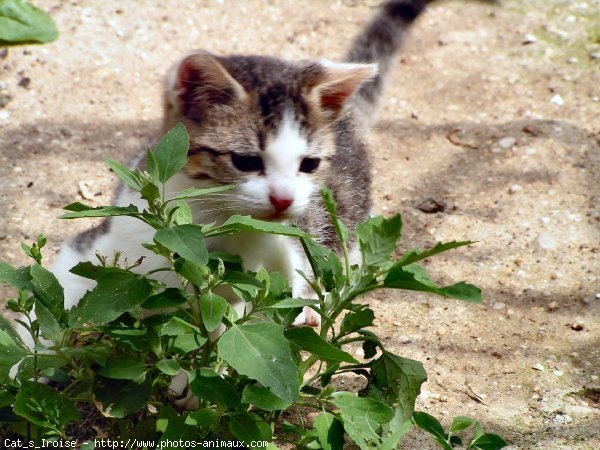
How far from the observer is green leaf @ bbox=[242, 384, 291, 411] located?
193cm

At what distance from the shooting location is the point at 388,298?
317 centimetres

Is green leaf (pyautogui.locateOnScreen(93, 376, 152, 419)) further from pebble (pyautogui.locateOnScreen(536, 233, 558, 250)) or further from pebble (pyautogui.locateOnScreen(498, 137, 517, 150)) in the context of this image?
pebble (pyautogui.locateOnScreen(498, 137, 517, 150))

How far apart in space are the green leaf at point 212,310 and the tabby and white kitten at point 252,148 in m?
0.63

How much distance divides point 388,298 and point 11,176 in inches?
68.2

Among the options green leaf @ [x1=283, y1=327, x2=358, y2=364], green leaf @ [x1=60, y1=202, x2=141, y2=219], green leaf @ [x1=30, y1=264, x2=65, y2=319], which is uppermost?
green leaf @ [x1=60, y1=202, x2=141, y2=219]

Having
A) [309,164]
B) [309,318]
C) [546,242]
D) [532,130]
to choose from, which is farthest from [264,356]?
[532,130]

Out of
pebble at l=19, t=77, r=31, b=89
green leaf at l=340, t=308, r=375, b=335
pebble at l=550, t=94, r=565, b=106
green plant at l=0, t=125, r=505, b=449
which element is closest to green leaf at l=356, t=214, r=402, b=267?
green plant at l=0, t=125, r=505, b=449

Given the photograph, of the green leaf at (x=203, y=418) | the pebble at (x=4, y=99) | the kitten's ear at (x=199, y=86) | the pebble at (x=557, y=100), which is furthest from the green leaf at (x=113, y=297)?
the pebble at (x=557, y=100)

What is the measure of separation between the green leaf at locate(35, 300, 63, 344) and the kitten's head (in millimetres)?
726

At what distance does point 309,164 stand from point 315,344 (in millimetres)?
920

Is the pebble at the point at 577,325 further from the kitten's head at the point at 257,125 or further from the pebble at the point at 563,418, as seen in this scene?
the kitten's head at the point at 257,125

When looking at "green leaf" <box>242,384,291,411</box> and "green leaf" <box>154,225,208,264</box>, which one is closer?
"green leaf" <box>154,225,208,264</box>

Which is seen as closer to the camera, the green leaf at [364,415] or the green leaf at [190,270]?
the green leaf at [190,270]

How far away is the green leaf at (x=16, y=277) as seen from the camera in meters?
2.04
